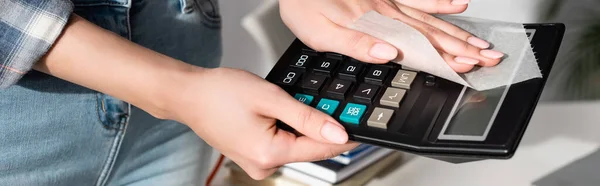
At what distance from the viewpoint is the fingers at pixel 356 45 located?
48 cm

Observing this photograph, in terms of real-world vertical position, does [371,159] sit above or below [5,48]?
below

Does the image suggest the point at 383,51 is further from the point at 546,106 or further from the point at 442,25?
the point at 546,106

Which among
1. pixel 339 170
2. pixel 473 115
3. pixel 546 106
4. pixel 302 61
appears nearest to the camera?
pixel 473 115

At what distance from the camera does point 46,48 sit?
0.43 metres

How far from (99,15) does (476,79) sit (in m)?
0.28

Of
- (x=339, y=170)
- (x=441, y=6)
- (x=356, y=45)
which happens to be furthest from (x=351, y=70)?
(x=339, y=170)

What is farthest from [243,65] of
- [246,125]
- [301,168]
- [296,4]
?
[246,125]

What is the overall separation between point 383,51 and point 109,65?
185mm

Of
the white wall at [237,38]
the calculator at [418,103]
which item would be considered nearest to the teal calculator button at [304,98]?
the calculator at [418,103]

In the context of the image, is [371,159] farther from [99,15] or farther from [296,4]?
[99,15]

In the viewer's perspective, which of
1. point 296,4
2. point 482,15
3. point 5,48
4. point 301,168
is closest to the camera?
point 5,48

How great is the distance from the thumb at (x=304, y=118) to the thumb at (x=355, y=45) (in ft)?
0.22

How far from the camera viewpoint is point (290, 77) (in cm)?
50

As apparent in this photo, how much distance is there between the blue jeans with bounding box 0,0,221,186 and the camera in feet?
1.63
